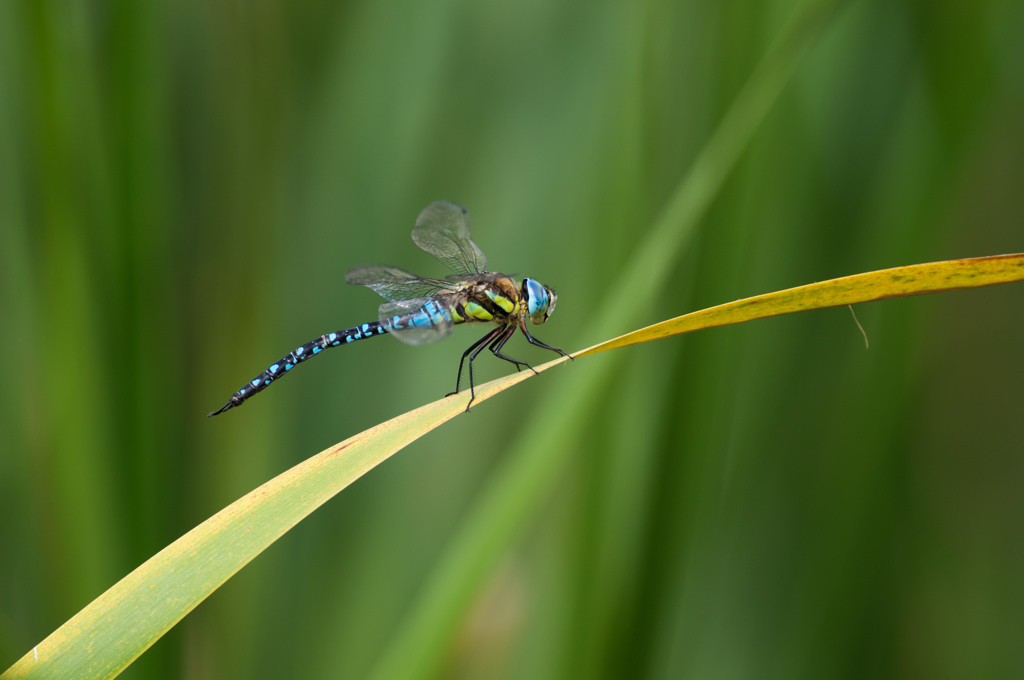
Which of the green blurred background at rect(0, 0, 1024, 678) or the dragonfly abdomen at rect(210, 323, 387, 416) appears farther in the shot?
the dragonfly abdomen at rect(210, 323, 387, 416)

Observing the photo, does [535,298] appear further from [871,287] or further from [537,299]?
[871,287]

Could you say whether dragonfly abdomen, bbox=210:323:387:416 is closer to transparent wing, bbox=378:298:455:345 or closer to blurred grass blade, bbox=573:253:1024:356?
transparent wing, bbox=378:298:455:345

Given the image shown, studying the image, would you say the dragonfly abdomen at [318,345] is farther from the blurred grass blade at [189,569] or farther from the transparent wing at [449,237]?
the blurred grass blade at [189,569]

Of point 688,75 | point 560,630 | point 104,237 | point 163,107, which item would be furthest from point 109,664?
point 688,75

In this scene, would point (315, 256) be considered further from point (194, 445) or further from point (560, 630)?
point (560, 630)

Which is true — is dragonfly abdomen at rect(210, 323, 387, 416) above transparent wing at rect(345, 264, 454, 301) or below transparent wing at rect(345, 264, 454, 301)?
below

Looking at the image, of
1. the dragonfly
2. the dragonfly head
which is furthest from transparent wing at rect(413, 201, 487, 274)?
the dragonfly head

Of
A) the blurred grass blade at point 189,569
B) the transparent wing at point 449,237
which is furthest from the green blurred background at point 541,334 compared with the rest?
the blurred grass blade at point 189,569
